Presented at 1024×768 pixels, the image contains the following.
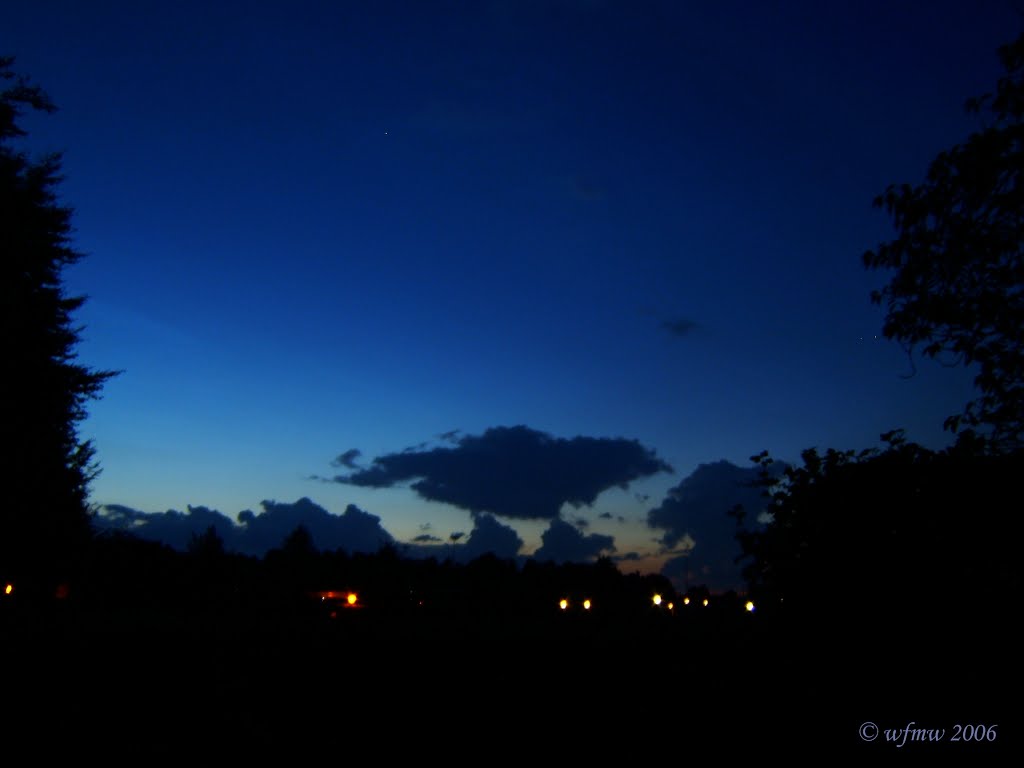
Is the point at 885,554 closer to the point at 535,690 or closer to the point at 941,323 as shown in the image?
the point at 941,323

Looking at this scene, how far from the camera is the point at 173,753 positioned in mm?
5789

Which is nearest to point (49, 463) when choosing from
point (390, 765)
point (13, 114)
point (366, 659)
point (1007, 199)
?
point (13, 114)

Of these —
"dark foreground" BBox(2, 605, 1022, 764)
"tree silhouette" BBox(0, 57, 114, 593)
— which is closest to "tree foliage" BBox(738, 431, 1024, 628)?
"dark foreground" BBox(2, 605, 1022, 764)

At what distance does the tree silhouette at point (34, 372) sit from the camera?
16.2 meters

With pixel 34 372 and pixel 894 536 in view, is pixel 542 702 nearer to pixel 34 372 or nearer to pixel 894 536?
pixel 894 536

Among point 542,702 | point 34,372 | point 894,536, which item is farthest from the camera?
point 34,372

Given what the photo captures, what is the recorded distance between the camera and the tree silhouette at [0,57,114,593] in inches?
636

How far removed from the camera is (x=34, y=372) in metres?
17.0

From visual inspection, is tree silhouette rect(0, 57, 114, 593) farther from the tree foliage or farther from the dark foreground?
the tree foliage

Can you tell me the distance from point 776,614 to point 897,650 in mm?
1670

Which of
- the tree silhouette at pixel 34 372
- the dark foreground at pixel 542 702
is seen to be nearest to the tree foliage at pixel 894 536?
the dark foreground at pixel 542 702

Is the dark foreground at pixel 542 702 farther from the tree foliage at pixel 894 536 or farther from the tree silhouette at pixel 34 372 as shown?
the tree silhouette at pixel 34 372

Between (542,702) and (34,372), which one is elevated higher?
(34,372)

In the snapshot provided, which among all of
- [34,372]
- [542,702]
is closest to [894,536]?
[542,702]
